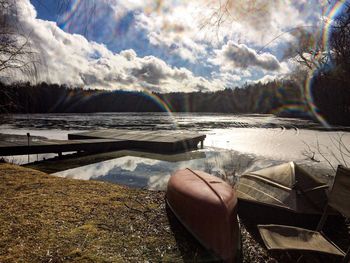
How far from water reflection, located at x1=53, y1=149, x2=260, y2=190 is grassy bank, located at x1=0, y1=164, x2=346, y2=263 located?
1775 millimetres

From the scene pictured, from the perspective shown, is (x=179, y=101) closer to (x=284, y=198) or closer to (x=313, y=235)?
(x=284, y=198)

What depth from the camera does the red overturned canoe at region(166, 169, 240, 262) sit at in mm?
3232

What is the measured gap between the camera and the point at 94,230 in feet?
12.0

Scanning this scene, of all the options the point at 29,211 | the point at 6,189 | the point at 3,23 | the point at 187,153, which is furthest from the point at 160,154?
the point at 3,23

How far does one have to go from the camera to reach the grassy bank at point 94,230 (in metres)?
3.12

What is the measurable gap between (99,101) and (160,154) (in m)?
84.6

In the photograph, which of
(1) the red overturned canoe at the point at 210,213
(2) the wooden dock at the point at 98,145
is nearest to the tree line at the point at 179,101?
(2) the wooden dock at the point at 98,145

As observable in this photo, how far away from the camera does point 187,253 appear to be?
336 cm

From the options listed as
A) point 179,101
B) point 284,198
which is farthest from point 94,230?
point 179,101

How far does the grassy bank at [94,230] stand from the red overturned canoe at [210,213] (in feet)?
0.64

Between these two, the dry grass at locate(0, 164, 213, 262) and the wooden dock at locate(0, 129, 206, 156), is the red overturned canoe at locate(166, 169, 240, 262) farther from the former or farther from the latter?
the wooden dock at locate(0, 129, 206, 156)

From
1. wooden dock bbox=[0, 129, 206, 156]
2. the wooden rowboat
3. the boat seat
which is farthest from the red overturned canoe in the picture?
wooden dock bbox=[0, 129, 206, 156]

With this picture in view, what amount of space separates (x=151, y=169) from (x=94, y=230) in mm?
4863

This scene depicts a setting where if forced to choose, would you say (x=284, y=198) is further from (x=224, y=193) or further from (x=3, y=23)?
(x=3, y=23)
